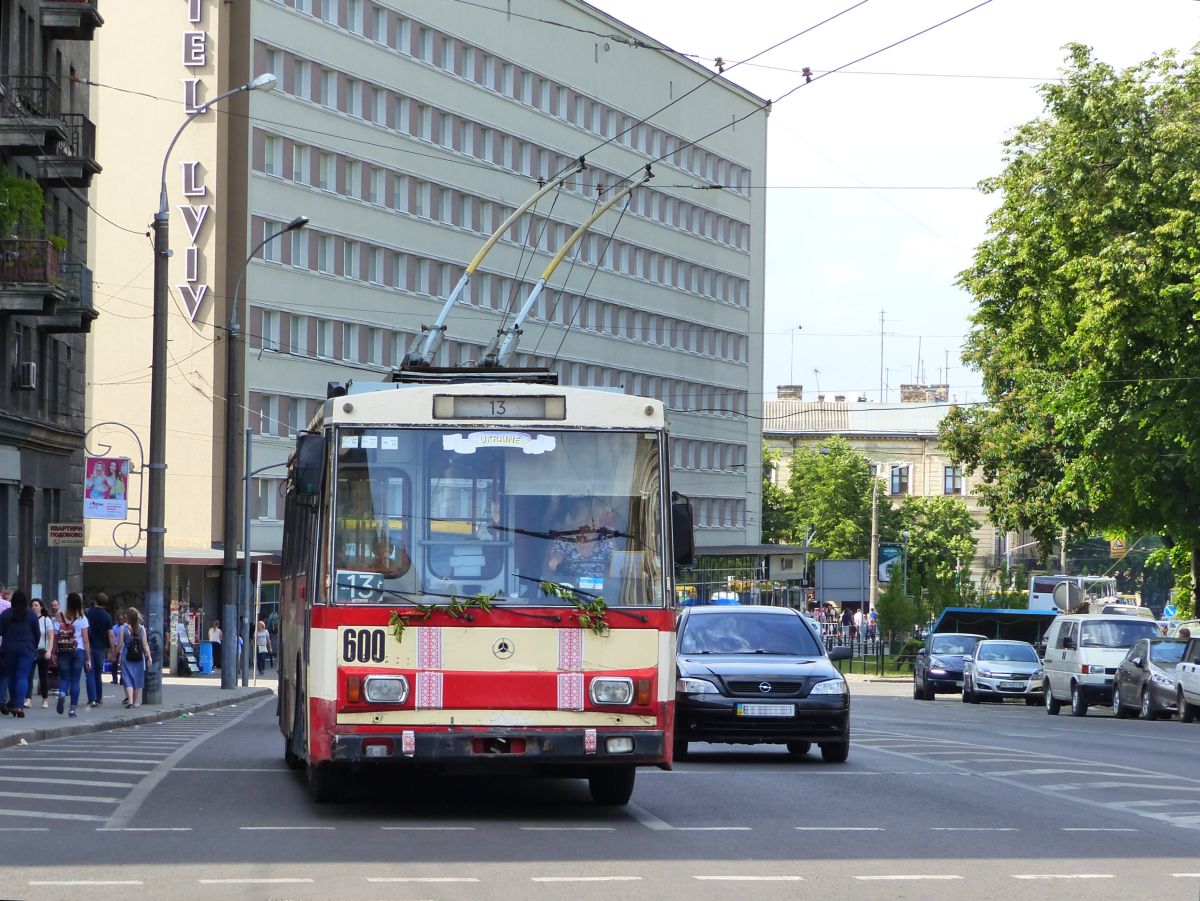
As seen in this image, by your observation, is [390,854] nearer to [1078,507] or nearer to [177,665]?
[1078,507]

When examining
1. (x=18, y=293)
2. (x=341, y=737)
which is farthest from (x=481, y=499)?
(x=18, y=293)

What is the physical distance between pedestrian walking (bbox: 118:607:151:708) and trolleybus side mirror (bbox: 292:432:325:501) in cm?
2111

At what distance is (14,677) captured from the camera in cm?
2817

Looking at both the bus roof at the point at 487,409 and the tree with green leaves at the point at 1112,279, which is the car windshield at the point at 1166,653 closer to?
the tree with green leaves at the point at 1112,279

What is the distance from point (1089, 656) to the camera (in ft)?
133

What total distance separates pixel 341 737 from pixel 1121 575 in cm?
13510

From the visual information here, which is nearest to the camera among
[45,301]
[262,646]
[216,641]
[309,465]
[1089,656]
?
[309,465]

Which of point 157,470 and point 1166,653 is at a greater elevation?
point 157,470

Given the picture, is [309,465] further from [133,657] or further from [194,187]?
[194,187]

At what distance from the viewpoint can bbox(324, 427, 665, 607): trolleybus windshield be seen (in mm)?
13766

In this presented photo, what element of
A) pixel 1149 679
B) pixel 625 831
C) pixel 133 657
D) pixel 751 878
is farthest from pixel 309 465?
pixel 1149 679

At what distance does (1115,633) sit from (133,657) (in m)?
18.4

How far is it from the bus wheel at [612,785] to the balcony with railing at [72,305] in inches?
1106

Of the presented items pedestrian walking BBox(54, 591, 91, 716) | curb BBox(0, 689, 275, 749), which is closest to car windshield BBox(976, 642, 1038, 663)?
curb BBox(0, 689, 275, 749)
